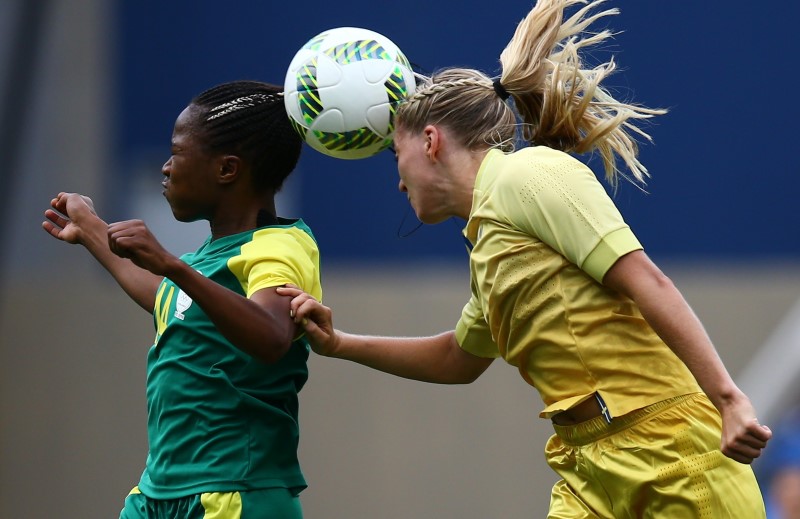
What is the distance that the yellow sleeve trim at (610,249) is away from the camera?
289 centimetres

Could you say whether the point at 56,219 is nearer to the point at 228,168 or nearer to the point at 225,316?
the point at 228,168

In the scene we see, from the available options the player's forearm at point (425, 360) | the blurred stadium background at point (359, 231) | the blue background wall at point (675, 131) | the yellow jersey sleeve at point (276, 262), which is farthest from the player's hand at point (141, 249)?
the blue background wall at point (675, 131)

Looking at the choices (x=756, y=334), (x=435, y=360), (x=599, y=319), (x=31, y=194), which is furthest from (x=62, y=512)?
(x=599, y=319)

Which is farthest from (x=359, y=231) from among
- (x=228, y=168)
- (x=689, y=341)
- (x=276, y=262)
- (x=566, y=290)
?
(x=689, y=341)

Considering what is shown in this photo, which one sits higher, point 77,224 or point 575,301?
point 575,301

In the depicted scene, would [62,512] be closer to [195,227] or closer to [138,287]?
[195,227]

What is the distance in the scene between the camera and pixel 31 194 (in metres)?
9.41

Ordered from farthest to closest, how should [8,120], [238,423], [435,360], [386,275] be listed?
[8,120] < [386,275] < [435,360] < [238,423]

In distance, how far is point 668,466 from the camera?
296cm

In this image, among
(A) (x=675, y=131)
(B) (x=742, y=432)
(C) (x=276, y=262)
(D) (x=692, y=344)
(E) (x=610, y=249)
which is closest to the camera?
(B) (x=742, y=432)

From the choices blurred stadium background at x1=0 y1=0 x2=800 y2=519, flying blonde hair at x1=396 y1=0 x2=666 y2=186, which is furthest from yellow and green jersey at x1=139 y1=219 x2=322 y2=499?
blurred stadium background at x1=0 y1=0 x2=800 y2=519

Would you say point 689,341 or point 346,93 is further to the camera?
point 346,93

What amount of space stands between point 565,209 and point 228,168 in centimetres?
100

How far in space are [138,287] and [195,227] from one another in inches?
238
